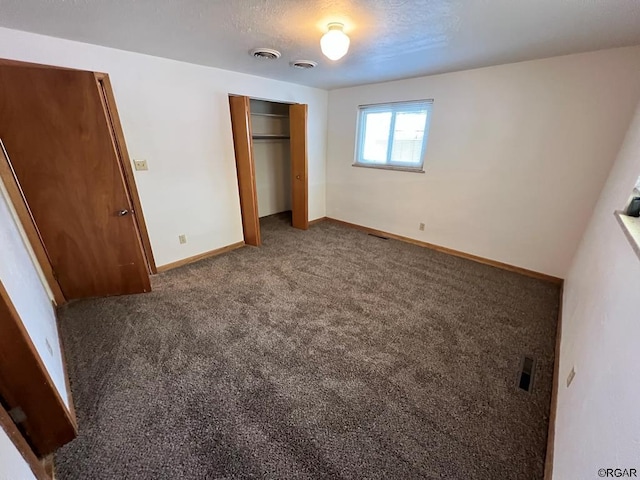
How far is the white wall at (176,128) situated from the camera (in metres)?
2.16

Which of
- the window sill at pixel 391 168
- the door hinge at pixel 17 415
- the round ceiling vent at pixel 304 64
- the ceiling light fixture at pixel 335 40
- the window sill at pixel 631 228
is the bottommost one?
the door hinge at pixel 17 415

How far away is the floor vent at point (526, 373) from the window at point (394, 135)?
2454 mm

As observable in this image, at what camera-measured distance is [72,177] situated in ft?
6.92

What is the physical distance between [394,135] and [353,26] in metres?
2.14

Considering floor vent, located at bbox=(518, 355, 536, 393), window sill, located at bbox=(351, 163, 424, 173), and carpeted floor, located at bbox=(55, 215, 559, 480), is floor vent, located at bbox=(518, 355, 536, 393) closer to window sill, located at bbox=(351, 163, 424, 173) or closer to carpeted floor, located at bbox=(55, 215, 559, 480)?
carpeted floor, located at bbox=(55, 215, 559, 480)

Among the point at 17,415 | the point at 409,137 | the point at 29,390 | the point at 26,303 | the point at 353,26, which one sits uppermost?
the point at 353,26

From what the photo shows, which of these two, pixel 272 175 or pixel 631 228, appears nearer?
pixel 631 228

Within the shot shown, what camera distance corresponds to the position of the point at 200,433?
137 centimetres

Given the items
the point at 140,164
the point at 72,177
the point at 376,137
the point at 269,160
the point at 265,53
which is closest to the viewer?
the point at 72,177

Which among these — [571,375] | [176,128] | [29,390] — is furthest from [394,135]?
[29,390]

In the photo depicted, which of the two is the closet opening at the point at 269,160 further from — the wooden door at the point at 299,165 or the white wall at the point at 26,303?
the white wall at the point at 26,303

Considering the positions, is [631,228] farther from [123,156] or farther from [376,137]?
[123,156]

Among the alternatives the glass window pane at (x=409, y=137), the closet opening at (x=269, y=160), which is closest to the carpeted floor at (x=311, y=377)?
the closet opening at (x=269, y=160)

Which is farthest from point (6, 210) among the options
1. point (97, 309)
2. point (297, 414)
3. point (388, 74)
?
point (388, 74)
